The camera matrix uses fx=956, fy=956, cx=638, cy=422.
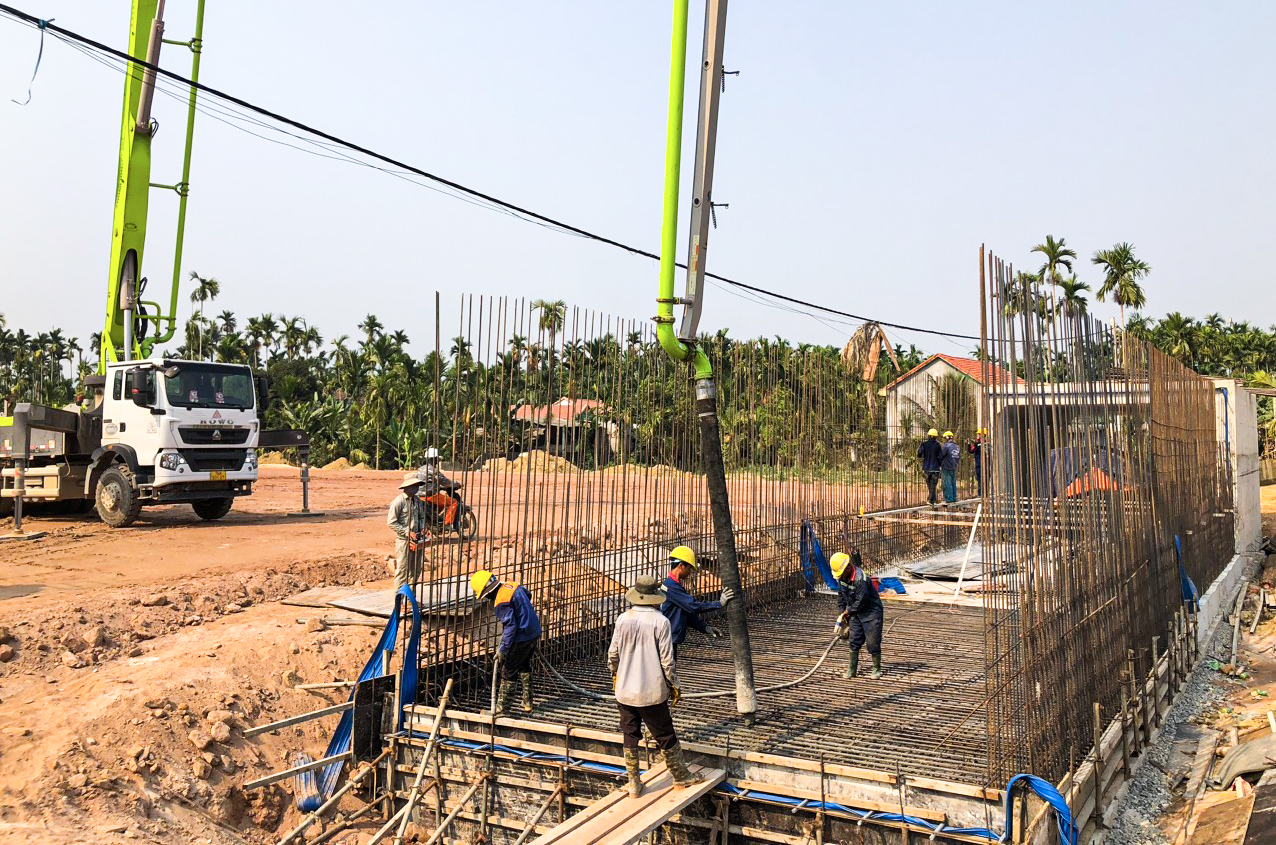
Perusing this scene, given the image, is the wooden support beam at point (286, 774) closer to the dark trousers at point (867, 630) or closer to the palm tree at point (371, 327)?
the dark trousers at point (867, 630)

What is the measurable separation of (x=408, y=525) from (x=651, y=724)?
4.14 m

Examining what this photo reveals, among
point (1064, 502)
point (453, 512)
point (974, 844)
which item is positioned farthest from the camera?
point (453, 512)

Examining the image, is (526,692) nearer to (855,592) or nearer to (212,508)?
(855,592)

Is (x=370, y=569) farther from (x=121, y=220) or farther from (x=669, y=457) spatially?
(x=121, y=220)

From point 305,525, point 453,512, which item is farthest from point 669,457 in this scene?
point 305,525

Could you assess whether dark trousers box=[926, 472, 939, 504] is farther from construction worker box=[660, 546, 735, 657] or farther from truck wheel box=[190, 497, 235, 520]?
truck wheel box=[190, 497, 235, 520]

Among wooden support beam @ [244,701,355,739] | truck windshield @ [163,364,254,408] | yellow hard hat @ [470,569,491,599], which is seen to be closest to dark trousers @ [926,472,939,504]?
yellow hard hat @ [470,569,491,599]

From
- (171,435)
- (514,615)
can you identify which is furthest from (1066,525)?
(171,435)

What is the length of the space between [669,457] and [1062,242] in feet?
123

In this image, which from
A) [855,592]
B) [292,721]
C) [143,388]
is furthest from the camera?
[143,388]

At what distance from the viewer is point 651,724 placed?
611 cm

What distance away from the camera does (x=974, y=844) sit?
5473mm

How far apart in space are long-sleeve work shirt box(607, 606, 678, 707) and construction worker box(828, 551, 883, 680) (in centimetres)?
247

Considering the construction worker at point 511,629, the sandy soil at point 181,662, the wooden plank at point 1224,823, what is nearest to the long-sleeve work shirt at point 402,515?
the sandy soil at point 181,662
